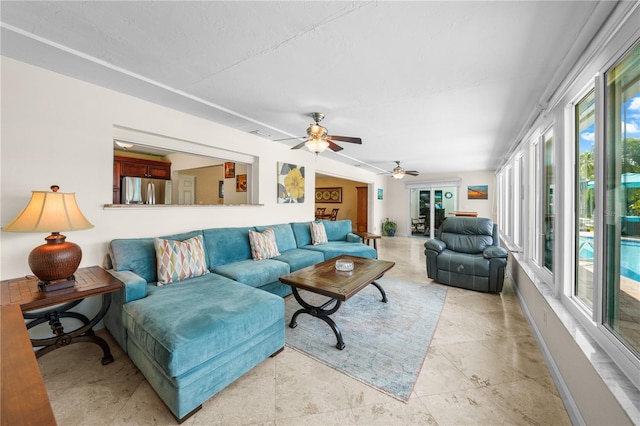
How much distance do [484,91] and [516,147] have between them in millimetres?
2347

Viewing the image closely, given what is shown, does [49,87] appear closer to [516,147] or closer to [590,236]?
[590,236]

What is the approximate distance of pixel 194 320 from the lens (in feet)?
5.18

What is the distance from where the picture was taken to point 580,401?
4.52ft

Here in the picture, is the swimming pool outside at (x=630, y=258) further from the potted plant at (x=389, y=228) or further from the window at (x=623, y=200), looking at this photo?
the potted plant at (x=389, y=228)

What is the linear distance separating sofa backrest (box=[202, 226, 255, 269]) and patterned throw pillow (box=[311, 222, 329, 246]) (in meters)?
1.48

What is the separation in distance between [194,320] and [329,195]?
29.1 feet

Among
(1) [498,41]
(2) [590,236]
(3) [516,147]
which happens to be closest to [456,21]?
(1) [498,41]

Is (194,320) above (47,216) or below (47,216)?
below

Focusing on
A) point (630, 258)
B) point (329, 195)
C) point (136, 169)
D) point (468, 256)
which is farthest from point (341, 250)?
point (329, 195)

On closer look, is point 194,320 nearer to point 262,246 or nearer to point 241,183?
point 262,246

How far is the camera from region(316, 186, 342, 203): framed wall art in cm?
1002

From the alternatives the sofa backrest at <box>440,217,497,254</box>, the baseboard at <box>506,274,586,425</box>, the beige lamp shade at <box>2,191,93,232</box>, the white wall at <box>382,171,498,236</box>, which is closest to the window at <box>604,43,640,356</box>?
the baseboard at <box>506,274,586,425</box>

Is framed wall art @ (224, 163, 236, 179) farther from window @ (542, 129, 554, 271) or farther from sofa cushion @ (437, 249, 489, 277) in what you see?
window @ (542, 129, 554, 271)

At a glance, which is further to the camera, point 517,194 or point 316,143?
point 517,194
